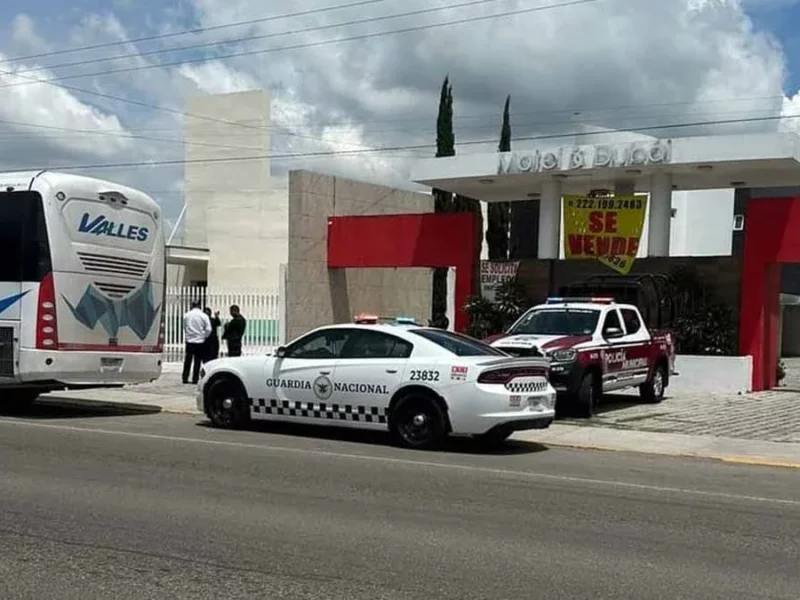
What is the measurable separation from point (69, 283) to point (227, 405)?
3.00 metres

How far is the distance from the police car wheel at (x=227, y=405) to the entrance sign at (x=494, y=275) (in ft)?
34.9

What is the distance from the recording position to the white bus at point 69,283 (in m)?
14.3

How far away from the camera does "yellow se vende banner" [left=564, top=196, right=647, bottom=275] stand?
72.6 ft

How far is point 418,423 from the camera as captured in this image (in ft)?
40.4

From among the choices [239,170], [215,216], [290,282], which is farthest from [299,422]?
[239,170]

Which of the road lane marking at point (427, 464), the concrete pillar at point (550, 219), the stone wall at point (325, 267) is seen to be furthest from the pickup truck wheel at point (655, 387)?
the stone wall at point (325, 267)

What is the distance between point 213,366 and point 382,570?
8196mm

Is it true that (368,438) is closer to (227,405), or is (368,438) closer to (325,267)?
(227,405)

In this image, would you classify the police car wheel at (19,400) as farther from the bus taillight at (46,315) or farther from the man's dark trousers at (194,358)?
the man's dark trousers at (194,358)

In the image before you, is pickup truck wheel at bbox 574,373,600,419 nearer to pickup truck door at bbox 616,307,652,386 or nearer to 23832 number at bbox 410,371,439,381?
pickup truck door at bbox 616,307,652,386

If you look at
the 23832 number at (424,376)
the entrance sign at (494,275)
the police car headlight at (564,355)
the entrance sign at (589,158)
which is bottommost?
the 23832 number at (424,376)

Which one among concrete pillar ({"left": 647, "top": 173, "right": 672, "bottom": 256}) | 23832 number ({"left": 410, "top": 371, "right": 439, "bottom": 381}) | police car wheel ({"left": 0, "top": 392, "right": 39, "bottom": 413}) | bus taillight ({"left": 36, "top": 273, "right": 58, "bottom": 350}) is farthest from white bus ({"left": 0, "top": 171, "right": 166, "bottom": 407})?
concrete pillar ({"left": 647, "top": 173, "right": 672, "bottom": 256})

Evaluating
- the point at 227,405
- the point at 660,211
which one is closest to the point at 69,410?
the point at 227,405

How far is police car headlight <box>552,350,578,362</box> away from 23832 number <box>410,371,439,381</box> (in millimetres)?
3813
